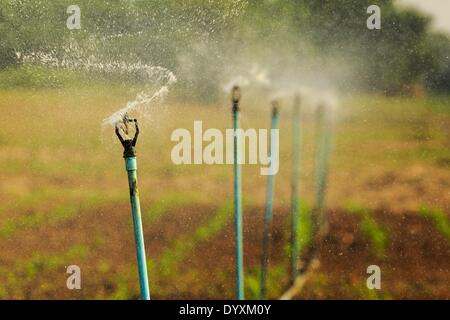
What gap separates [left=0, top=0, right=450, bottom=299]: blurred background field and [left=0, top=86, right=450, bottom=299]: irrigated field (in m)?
0.01

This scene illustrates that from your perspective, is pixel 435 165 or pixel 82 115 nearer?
pixel 435 165

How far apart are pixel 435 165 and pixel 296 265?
2.44m

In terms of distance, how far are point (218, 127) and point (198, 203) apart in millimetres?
715

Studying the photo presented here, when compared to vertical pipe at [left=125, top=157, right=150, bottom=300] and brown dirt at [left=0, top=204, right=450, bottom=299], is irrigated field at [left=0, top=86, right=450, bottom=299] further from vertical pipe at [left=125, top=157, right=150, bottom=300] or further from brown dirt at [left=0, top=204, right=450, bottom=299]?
vertical pipe at [left=125, top=157, right=150, bottom=300]

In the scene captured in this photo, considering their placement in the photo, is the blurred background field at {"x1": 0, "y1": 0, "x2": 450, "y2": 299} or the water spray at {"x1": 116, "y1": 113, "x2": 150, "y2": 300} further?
the blurred background field at {"x1": 0, "y1": 0, "x2": 450, "y2": 299}

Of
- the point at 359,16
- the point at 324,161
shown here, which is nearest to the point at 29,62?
the point at 324,161

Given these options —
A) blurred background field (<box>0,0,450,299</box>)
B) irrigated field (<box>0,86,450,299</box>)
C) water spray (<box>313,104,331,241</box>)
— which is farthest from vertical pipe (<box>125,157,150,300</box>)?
water spray (<box>313,104,331,241</box>)

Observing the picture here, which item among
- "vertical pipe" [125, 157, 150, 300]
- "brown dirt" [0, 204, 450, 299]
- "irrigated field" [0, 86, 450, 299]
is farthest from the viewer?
"irrigated field" [0, 86, 450, 299]

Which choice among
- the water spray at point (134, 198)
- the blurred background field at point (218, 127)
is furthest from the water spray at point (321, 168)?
the water spray at point (134, 198)

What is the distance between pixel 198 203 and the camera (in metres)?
4.55

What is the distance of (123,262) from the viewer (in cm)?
376

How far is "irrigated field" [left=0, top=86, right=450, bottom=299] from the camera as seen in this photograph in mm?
3580

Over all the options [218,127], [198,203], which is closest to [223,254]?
[198,203]

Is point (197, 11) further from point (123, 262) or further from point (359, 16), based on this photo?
point (123, 262)
